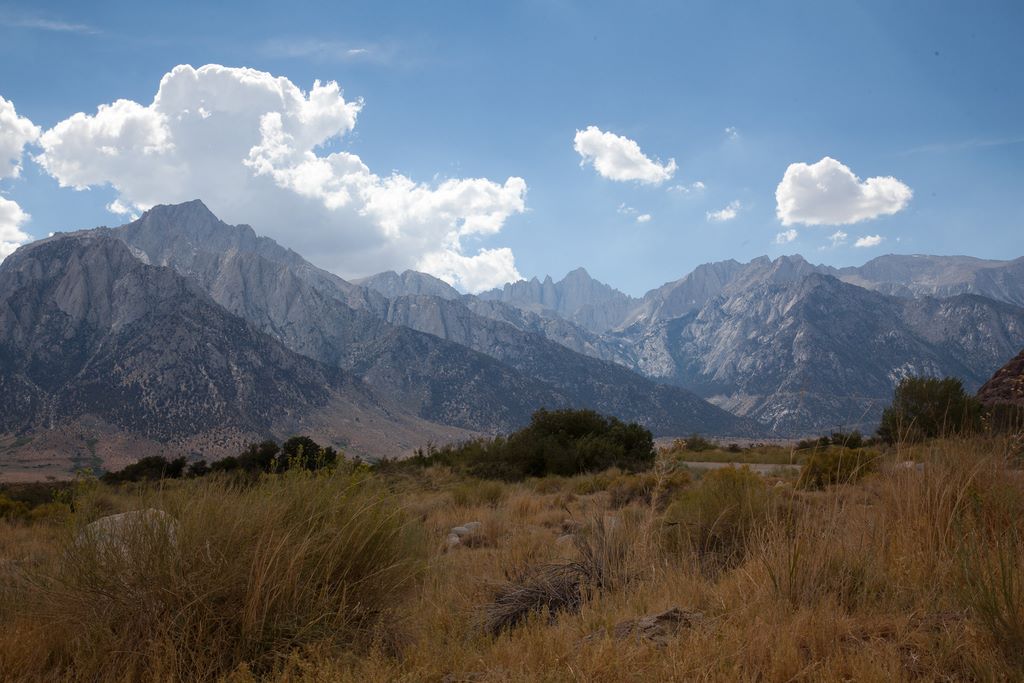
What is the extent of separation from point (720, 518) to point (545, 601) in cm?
186

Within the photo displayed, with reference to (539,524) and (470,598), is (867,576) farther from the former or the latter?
(539,524)

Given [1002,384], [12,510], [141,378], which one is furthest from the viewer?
[141,378]

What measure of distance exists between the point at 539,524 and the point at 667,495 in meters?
2.07

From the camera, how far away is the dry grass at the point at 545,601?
3.31m

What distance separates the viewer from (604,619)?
4.20 metres

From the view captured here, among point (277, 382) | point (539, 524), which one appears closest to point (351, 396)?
point (277, 382)

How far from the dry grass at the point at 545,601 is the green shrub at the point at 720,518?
0.56 feet

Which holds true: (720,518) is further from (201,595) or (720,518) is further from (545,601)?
(201,595)

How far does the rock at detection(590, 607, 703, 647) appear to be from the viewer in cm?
375

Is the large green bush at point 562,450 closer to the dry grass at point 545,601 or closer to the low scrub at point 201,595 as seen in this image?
the dry grass at point 545,601

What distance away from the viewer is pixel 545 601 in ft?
17.2

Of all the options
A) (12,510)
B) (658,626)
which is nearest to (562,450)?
(12,510)

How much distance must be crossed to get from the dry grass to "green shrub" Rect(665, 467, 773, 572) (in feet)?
0.56

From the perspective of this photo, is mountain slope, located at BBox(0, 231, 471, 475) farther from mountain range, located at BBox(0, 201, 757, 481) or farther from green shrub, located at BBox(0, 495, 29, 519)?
green shrub, located at BBox(0, 495, 29, 519)
